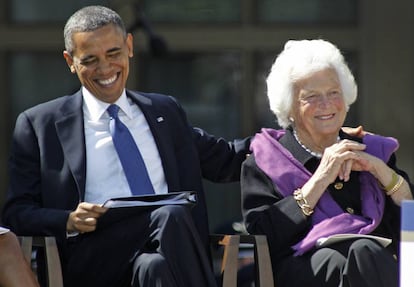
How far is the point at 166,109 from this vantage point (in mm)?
5586

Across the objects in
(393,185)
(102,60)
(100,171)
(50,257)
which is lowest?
(50,257)

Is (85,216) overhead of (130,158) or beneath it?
beneath

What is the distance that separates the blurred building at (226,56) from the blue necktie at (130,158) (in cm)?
349

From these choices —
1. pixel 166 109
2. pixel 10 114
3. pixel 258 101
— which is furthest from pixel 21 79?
pixel 166 109

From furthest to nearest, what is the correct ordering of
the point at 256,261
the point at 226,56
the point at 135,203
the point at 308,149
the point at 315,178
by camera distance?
1. the point at 226,56
2. the point at 308,149
3. the point at 315,178
4. the point at 256,261
5. the point at 135,203

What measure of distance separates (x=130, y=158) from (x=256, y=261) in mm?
735

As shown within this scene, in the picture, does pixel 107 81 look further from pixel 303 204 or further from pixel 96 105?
pixel 303 204

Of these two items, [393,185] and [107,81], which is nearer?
[393,185]

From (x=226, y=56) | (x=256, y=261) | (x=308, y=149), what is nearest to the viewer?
(x=256, y=261)

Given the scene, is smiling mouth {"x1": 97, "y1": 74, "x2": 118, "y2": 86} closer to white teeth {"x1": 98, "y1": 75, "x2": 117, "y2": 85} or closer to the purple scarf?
white teeth {"x1": 98, "y1": 75, "x2": 117, "y2": 85}

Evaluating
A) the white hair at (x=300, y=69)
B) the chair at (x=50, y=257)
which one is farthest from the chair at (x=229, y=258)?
the white hair at (x=300, y=69)

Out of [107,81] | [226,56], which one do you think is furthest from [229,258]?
[226,56]

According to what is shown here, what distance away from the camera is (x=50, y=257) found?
4988mm

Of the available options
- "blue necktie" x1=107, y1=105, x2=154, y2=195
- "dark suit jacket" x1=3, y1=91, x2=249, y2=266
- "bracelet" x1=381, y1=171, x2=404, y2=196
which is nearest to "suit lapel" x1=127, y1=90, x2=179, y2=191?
"dark suit jacket" x1=3, y1=91, x2=249, y2=266
